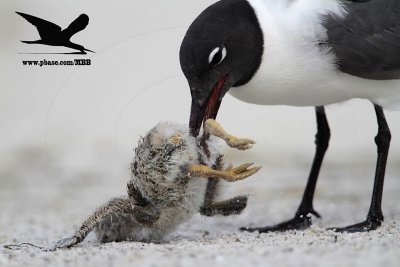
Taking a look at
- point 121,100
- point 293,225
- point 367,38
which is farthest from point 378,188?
point 121,100

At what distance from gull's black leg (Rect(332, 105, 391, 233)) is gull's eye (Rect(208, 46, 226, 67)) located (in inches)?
40.1

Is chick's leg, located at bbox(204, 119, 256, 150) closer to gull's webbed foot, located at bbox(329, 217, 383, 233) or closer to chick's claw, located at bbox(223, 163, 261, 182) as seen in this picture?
chick's claw, located at bbox(223, 163, 261, 182)

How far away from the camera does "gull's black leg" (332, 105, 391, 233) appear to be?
457 centimetres

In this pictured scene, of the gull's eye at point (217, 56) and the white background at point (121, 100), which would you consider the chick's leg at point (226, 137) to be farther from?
the white background at point (121, 100)

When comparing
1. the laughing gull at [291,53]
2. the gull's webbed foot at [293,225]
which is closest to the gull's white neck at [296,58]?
the laughing gull at [291,53]

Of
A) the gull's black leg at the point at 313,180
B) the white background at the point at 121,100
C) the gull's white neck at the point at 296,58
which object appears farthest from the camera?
the white background at the point at 121,100

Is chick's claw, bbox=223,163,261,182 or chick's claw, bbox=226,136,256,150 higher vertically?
chick's claw, bbox=226,136,256,150

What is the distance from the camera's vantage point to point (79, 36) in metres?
8.97

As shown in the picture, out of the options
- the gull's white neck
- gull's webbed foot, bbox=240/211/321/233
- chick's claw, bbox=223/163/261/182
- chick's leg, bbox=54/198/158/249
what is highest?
the gull's white neck

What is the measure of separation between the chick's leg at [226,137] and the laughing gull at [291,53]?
191mm

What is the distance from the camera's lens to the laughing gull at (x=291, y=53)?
4289mm

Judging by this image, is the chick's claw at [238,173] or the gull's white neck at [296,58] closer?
the chick's claw at [238,173]

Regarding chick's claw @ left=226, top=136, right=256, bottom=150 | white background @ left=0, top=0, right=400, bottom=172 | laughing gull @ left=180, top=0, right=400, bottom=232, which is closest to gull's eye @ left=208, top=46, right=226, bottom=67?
laughing gull @ left=180, top=0, right=400, bottom=232

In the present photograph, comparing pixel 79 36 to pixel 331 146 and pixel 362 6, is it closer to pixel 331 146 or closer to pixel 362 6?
pixel 331 146
